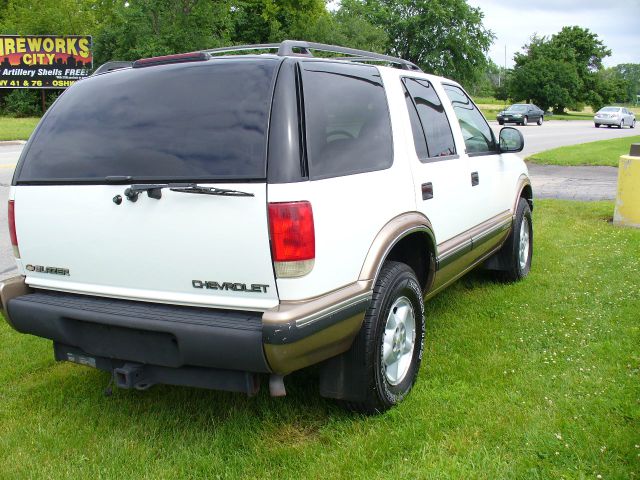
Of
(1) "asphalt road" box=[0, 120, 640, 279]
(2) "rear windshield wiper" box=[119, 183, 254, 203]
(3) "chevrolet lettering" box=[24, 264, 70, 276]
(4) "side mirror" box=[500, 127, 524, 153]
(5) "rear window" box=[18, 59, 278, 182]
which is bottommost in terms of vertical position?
(1) "asphalt road" box=[0, 120, 640, 279]

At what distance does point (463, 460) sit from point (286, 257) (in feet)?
4.16

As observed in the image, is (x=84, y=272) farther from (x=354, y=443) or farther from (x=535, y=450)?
Answer: (x=535, y=450)

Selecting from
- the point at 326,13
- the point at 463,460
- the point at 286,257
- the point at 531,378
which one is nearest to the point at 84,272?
the point at 286,257

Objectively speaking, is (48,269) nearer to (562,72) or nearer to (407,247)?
(407,247)

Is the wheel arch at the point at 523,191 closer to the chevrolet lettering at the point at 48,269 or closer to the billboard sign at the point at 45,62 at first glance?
the chevrolet lettering at the point at 48,269

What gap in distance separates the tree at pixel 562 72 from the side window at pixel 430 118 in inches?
2761

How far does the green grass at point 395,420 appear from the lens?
3012mm

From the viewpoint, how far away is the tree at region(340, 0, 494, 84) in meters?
57.4

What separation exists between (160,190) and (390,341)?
1.45m

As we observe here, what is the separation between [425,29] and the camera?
5781cm

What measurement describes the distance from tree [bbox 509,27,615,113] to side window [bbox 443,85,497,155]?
2721 inches

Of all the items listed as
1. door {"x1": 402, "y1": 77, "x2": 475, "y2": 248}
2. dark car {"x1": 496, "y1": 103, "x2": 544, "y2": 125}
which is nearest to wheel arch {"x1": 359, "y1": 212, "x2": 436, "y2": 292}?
door {"x1": 402, "y1": 77, "x2": 475, "y2": 248}

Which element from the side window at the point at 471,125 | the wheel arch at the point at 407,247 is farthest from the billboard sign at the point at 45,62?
the wheel arch at the point at 407,247

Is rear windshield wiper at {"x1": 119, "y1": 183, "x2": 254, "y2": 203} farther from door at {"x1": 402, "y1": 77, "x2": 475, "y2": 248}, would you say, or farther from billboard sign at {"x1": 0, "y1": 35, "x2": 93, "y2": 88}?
billboard sign at {"x1": 0, "y1": 35, "x2": 93, "y2": 88}
